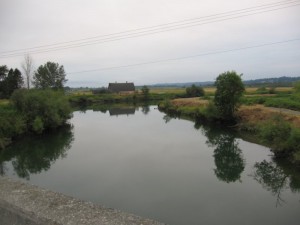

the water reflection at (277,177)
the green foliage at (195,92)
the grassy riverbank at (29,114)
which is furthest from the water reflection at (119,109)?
the water reflection at (277,177)

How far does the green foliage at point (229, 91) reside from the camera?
30688 millimetres

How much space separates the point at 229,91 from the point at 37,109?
20.2 m

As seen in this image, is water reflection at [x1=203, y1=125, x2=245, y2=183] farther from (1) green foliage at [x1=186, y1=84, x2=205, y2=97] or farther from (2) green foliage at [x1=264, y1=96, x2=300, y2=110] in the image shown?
(1) green foliage at [x1=186, y1=84, x2=205, y2=97]

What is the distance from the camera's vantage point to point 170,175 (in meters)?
15.1

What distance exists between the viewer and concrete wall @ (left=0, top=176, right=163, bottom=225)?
4922 millimetres

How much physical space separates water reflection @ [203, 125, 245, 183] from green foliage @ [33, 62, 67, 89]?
57.3 m

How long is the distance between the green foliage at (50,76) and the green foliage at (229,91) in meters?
54.3

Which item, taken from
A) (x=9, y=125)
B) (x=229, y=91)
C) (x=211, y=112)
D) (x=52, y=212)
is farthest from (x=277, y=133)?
(x=9, y=125)

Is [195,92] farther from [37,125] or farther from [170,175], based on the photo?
[170,175]

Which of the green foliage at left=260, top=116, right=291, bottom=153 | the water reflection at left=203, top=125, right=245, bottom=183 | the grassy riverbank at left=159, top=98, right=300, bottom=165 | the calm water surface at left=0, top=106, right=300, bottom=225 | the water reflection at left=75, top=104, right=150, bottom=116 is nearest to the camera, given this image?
the calm water surface at left=0, top=106, right=300, bottom=225

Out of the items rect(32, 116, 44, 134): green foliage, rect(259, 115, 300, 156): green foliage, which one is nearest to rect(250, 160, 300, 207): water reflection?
rect(259, 115, 300, 156): green foliage

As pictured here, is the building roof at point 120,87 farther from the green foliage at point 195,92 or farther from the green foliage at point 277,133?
the green foliage at point 277,133

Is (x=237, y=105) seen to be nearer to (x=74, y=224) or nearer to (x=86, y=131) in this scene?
(x=86, y=131)

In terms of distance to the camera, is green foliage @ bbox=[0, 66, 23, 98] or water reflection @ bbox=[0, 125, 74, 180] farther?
green foliage @ bbox=[0, 66, 23, 98]
